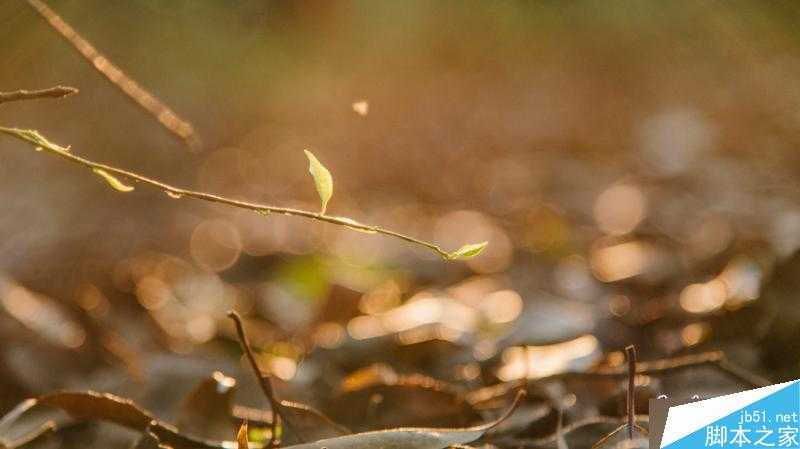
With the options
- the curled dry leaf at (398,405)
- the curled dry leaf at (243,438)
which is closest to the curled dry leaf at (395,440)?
the curled dry leaf at (243,438)

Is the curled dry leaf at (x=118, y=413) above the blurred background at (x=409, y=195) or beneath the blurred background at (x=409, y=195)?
beneath

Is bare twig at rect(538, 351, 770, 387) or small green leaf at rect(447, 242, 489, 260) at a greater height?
bare twig at rect(538, 351, 770, 387)

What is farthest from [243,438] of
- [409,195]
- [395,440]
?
[409,195]

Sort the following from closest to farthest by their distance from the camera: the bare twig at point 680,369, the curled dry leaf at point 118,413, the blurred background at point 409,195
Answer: the curled dry leaf at point 118,413, the bare twig at point 680,369, the blurred background at point 409,195

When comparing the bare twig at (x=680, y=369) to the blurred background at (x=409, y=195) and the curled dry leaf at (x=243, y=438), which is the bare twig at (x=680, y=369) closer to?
the blurred background at (x=409, y=195)

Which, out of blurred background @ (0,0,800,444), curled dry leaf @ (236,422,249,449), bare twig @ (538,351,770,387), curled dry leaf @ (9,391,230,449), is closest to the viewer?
curled dry leaf @ (236,422,249,449)

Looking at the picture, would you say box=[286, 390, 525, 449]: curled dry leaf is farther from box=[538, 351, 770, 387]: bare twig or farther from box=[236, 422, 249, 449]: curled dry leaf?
box=[538, 351, 770, 387]: bare twig

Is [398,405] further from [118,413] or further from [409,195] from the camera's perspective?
[409,195]

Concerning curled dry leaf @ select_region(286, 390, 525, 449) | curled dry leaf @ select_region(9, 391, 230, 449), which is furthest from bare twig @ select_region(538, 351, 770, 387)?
curled dry leaf @ select_region(9, 391, 230, 449)

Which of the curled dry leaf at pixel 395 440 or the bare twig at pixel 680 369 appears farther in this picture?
the bare twig at pixel 680 369
